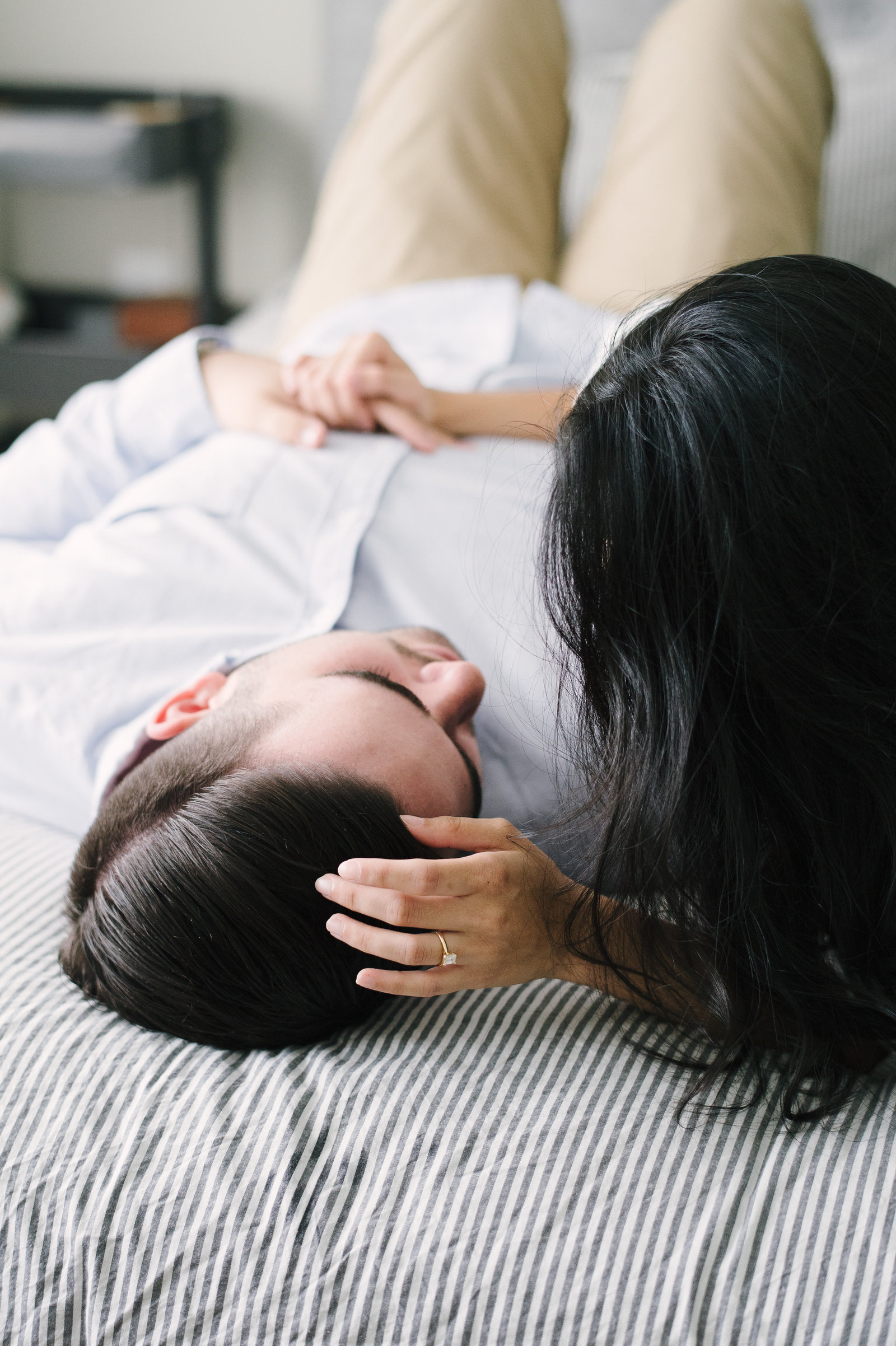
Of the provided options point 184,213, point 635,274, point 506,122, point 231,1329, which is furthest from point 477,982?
point 184,213

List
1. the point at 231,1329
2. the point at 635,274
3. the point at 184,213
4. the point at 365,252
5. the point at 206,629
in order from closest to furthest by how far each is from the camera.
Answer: the point at 231,1329 < the point at 206,629 < the point at 635,274 < the point at 365,252 < the point at 184,213

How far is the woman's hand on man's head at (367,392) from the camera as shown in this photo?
0.99 meters

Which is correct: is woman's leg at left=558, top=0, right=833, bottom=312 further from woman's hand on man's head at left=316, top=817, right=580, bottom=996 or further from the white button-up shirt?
woman's hand on man's head at left=316, top=817, right=580, bottom=996

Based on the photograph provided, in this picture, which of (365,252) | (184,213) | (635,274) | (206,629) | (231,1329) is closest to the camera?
(231,1329)

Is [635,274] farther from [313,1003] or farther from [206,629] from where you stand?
[313,1003]

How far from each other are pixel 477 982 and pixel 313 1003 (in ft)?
0.30

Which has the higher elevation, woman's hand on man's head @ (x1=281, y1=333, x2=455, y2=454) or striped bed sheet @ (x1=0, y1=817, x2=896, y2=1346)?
woman's hand on man's head @ (x1=281, y1=333, x2=455, y2=454)

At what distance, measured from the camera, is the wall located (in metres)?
2.37

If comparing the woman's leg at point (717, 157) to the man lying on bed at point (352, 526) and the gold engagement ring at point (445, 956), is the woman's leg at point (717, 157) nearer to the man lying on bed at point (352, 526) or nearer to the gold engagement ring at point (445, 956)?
the man lying on bed at point (352, 526)

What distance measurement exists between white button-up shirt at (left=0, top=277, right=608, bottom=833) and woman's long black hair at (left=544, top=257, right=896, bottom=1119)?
20 centimetres

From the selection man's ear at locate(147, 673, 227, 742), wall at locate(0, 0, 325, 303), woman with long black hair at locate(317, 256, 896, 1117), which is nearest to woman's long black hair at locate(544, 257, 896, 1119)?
woman with long black hair at locate(317, 256, 896, 1117)

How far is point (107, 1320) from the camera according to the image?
1.51ft

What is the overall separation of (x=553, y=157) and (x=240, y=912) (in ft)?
4.35

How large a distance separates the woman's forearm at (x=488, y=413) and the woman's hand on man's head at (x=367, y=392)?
0.03m
